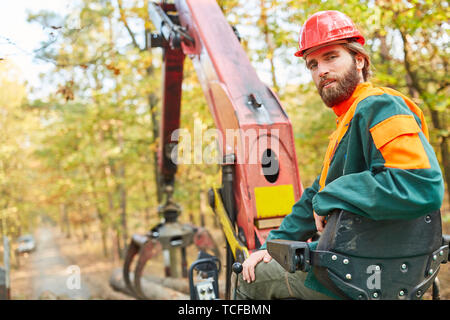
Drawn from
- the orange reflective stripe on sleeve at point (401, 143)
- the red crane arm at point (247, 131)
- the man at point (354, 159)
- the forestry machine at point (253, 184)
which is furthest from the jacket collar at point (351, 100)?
the red crane arm at point (247, 131)

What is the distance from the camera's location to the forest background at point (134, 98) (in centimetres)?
598

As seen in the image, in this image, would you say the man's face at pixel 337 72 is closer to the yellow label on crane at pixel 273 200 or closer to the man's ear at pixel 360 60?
the man's ear at pixel 360 60

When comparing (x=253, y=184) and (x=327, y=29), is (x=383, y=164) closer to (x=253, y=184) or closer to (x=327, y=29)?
(x=327, y=29)

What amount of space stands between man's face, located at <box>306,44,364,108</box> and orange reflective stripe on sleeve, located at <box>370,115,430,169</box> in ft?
1.45

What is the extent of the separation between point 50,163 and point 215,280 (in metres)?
14.1

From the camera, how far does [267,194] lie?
3117 millimetres

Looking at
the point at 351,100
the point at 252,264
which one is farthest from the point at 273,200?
the point at 351,100

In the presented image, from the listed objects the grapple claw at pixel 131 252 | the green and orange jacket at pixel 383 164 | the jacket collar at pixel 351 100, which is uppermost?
the jacket collar at pixel 351 100

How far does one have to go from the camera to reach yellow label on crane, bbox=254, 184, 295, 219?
3084 millimetres

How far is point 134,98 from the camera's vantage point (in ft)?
40.7

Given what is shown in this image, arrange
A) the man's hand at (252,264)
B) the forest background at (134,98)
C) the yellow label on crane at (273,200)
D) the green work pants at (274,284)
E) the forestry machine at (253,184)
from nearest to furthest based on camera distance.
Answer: the forestry machine at (253,184) < the green work pants at (274,284) < the man's hand at (252,264) < the yellow label on crane at (273,200) < the forest background at (134,98)

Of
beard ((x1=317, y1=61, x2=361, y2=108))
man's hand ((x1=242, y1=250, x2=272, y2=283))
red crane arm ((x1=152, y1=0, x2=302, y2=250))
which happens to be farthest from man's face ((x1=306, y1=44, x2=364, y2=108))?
red crane arm ((x1=152, y1=0, x2=302, y2=250))
